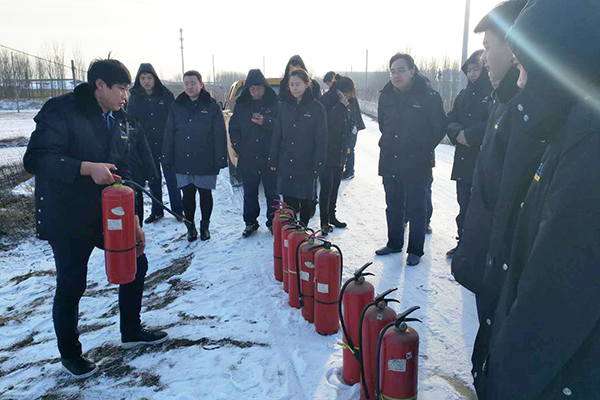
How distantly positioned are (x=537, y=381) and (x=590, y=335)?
227 mm

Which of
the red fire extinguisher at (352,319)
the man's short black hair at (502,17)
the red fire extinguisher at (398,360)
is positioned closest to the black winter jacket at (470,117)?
the man's short black hair at (502,17)

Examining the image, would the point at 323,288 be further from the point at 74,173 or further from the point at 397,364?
the point at 74,173

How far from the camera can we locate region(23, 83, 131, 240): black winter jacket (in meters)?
2.74

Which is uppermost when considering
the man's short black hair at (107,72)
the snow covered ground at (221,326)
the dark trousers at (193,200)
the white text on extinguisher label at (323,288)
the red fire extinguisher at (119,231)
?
the man's short black hair at (107,72)

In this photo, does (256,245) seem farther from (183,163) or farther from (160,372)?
(160,372)

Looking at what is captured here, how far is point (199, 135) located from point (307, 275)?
9.83 feet

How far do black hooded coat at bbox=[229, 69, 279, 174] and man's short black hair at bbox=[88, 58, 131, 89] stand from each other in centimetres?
294

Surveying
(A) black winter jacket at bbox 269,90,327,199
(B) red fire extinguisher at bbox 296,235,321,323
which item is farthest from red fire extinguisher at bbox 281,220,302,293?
(A) black winter jacket at bbox 269,90,327,199

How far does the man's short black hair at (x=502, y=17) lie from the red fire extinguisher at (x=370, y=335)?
1819 mm

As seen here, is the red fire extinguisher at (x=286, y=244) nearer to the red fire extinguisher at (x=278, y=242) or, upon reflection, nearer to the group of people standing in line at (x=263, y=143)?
the red fire extinguisher at (x=278, y=242)

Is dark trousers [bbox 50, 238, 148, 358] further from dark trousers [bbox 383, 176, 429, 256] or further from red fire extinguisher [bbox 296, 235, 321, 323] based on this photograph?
dark trousers [bbox 383, 176, 429, 256]

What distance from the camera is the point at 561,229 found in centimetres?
123

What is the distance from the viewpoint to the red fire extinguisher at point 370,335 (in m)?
2.54

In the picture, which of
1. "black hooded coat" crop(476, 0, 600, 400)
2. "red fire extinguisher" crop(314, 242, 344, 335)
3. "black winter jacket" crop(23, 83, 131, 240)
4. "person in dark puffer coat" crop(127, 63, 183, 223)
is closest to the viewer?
"black hooded coat" crop(476, 0, 600, 400)
